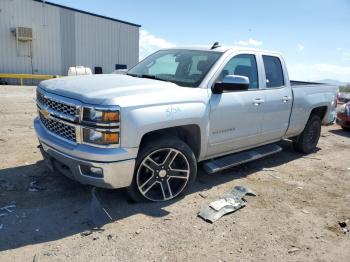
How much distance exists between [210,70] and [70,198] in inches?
92.7

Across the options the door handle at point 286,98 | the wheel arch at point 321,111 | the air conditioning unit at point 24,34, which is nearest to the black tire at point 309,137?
the wheel arch at point 321,111

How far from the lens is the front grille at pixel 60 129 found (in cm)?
347

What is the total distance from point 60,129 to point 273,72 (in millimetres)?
3497

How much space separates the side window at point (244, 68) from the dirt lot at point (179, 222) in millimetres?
1497

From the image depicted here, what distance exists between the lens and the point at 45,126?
159 inches

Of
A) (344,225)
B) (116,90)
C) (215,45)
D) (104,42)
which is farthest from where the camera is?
(104,42)

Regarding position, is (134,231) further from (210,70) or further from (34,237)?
(210,70)

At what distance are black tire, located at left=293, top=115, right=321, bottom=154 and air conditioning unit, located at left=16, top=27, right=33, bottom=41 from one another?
18.4m

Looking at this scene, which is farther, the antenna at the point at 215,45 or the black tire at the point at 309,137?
the black tire at the point at 309,137

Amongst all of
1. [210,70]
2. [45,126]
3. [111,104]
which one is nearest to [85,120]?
[111,104]

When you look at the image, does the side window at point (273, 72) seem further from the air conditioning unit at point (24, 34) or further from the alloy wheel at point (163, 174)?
the air conditioning unit at point (24, 34)

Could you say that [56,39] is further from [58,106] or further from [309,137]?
[58,106]

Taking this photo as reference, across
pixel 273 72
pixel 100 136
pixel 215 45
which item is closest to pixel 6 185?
pixel 100 136

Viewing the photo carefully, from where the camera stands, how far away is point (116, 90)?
3502 mm
